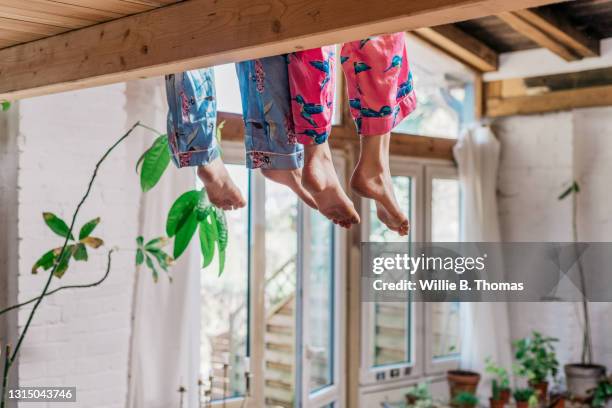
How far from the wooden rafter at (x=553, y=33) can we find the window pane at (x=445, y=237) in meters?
1.17

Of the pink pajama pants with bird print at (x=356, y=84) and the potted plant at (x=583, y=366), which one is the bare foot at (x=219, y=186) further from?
the potted plant at (x=583, y=366)

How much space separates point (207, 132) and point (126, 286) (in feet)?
4.30

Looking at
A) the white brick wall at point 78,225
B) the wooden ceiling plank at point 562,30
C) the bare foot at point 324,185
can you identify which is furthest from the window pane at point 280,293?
the bare foot at point 324,185

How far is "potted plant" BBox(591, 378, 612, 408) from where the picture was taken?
4.54 meters

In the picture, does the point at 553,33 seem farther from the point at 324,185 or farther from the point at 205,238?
the point at 324,185

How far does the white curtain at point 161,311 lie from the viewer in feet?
10.1

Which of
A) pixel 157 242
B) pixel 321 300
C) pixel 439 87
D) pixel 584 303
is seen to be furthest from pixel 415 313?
pixel 157 242

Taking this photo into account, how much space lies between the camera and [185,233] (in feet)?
8.82

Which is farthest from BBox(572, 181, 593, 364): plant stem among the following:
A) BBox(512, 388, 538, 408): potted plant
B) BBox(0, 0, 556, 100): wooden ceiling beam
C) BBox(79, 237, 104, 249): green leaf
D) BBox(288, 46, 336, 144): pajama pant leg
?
BBox(0, 0, 556, 100): wooden ceiling beam

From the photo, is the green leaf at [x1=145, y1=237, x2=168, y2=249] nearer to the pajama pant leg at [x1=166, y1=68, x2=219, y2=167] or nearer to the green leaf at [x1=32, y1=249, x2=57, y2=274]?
the green leaf at [x1=32, y1=249, x2=57, y2=274]

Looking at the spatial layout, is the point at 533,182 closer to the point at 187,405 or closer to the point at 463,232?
the point at 463,232

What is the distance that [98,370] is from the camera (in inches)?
115

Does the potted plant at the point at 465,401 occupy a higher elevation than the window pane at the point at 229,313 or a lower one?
lower

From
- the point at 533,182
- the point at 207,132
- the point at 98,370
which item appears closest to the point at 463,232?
the point at 533,182
